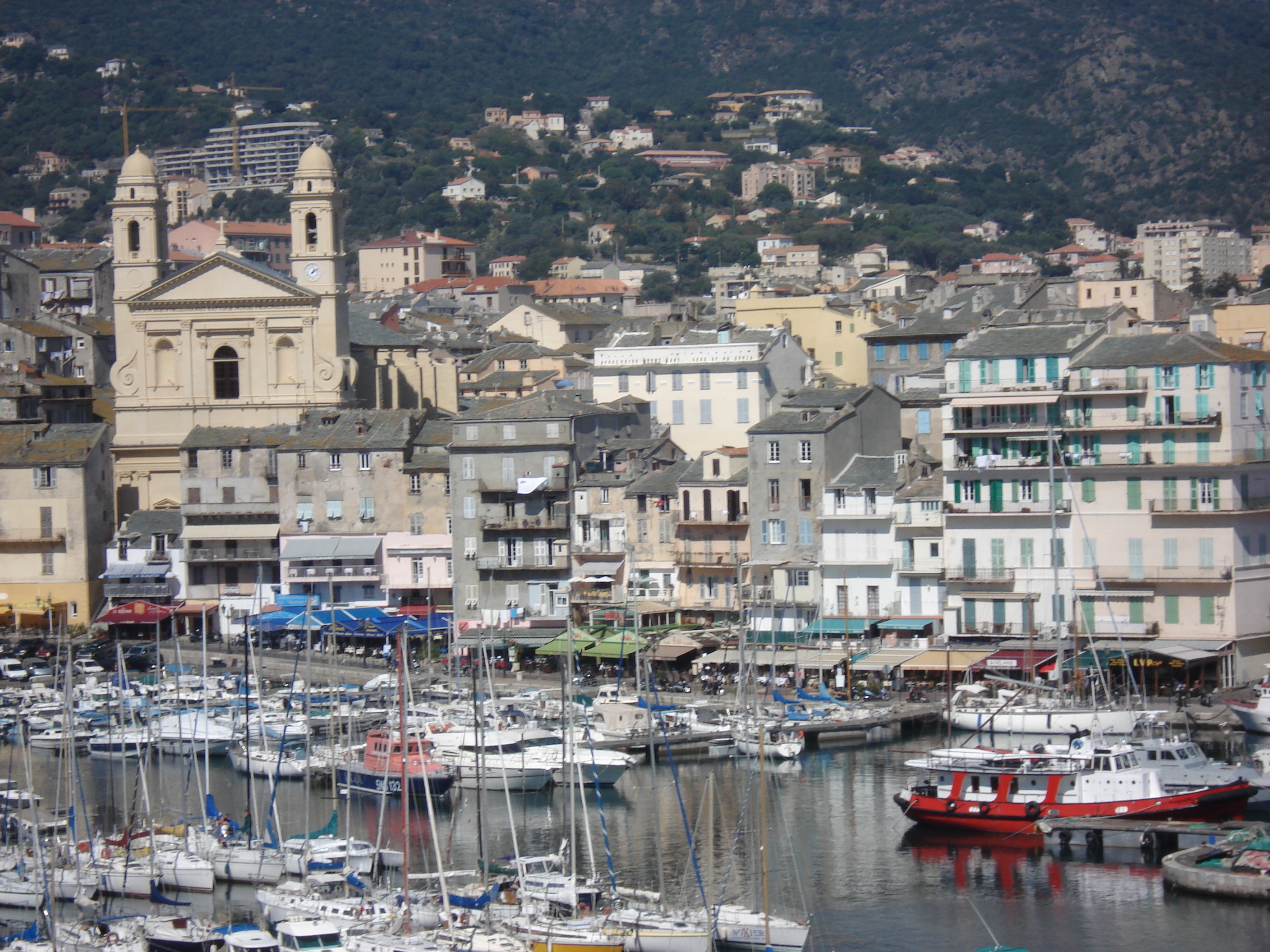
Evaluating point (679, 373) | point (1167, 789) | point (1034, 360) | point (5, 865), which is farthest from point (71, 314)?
point (1167, 789)

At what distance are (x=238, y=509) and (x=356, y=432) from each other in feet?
17.0

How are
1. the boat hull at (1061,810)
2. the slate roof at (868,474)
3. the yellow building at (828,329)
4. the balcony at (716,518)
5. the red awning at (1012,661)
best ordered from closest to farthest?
the boat hull at (1061,810), the red awning at (1012,661), the slate roof at (868,474), the balcony at (716,518), the yellow building at (828,329)

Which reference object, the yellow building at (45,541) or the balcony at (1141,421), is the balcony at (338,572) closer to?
the yellow building at (45,541)

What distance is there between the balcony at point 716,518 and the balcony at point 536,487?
4.57 meters

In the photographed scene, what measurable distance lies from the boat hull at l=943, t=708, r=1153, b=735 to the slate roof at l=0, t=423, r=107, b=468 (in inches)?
1480

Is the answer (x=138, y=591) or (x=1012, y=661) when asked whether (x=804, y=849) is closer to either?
(x=1012, y=661)

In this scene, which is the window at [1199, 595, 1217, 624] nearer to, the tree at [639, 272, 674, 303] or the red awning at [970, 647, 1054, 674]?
the red awning at [970, 647, 1054, 674]

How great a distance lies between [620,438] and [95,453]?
20.3 meters

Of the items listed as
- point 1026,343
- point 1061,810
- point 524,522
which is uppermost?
point 1026,343

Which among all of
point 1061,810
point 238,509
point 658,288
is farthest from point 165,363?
point 658,288

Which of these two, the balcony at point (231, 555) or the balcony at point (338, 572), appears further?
the balcony at point (231, 555)

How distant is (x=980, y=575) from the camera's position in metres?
67.6

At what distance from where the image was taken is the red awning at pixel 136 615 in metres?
78.9

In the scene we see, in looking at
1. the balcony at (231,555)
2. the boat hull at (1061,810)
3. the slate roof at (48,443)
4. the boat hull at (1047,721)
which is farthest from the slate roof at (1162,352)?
the slate roof at (48,443)
